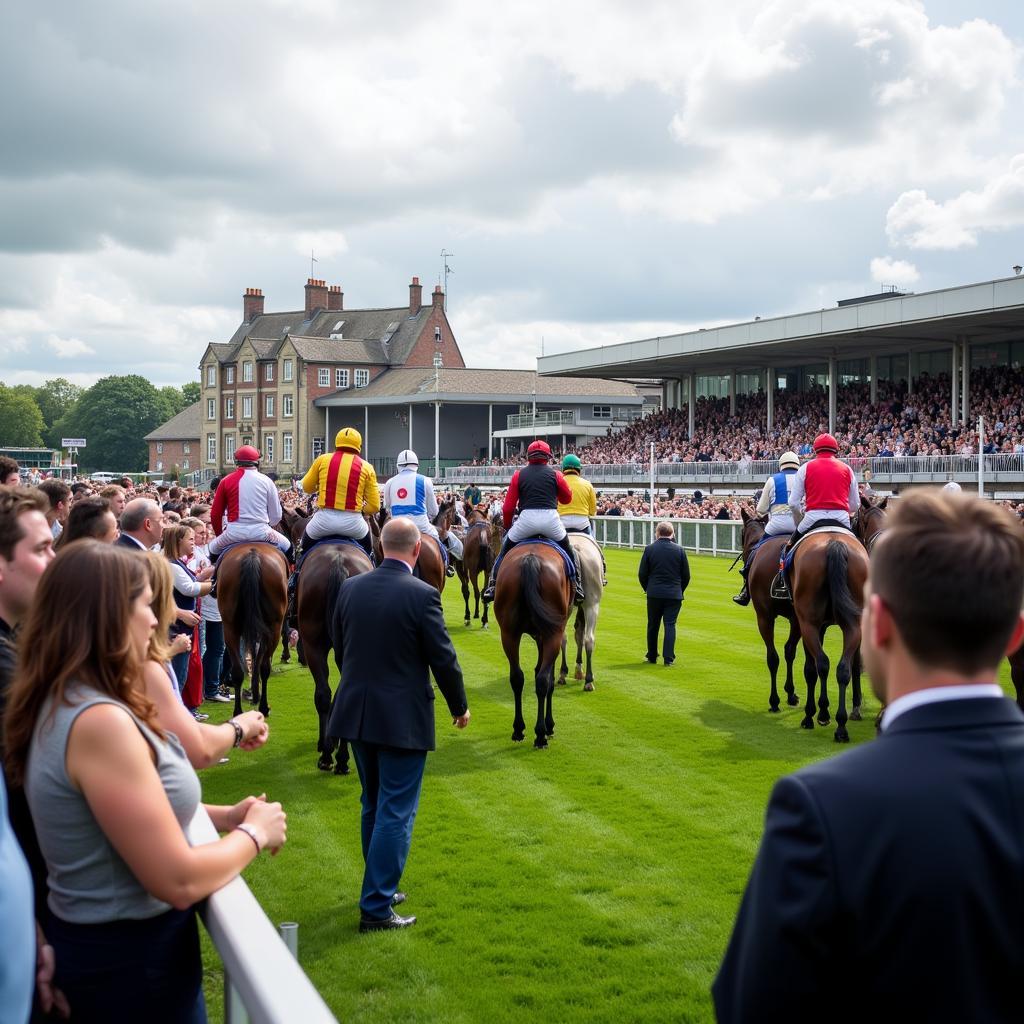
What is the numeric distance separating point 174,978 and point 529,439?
58.4 m

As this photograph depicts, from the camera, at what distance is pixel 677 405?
5338cm

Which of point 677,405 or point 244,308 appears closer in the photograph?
point 677,405

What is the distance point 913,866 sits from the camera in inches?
62.5

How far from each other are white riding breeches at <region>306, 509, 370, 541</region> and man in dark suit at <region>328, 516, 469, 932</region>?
358 centimetres

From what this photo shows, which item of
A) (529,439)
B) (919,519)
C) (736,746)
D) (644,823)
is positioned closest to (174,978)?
(919,519)

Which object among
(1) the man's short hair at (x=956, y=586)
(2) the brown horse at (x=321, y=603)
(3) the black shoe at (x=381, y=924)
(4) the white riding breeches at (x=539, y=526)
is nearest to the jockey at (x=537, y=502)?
(4) the white riding breeches at (x=539, y=526)

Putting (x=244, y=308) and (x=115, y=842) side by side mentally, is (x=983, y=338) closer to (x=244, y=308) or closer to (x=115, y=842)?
(x=115, y=842)

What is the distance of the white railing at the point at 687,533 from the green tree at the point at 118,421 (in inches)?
3088

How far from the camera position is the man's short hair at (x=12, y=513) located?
3.29 meters

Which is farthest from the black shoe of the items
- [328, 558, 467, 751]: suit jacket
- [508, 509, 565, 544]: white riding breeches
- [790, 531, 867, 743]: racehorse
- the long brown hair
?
[790, 531, 867, 743]: racehorse

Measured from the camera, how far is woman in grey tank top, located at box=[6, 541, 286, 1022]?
2.39 meters

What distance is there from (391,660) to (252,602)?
4.16 metres

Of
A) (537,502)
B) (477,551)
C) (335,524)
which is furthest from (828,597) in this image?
(477,551)

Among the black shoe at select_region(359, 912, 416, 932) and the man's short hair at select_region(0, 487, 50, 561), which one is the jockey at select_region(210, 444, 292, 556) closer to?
the black shoe at select_region(359, 912, 416, 932)
